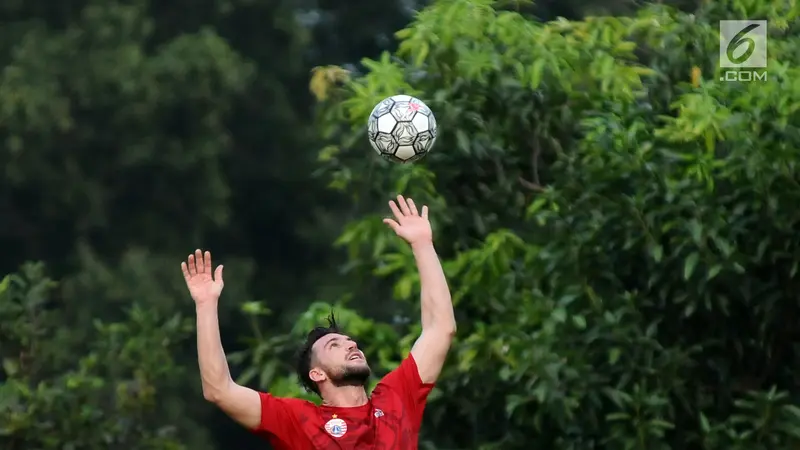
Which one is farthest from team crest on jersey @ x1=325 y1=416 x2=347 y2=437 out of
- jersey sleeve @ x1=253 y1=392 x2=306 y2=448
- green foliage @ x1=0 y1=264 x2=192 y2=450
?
green foliage @ x1=0 y1=264 x2=192 y2=450

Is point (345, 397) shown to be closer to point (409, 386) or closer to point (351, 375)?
point (351, 375)

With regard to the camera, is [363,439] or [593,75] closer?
[363,439]

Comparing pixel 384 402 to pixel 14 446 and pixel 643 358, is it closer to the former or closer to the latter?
pixel 643 358

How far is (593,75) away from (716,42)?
2.15 ft

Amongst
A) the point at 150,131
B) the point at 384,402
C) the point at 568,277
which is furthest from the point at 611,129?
the point at 150,131

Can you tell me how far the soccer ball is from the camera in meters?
8.24

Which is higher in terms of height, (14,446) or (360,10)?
(360,10)

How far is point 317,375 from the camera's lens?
6.57m

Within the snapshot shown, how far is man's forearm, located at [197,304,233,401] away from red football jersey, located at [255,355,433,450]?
0.85ft

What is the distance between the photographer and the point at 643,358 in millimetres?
8609

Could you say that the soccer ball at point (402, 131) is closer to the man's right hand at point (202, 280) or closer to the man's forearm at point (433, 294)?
the man's forearm at point (433, 294)

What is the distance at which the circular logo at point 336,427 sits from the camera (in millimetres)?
6355

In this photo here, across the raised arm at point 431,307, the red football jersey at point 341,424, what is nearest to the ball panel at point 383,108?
the raised arm at point 431,307

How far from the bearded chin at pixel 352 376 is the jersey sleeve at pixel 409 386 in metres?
0.08
